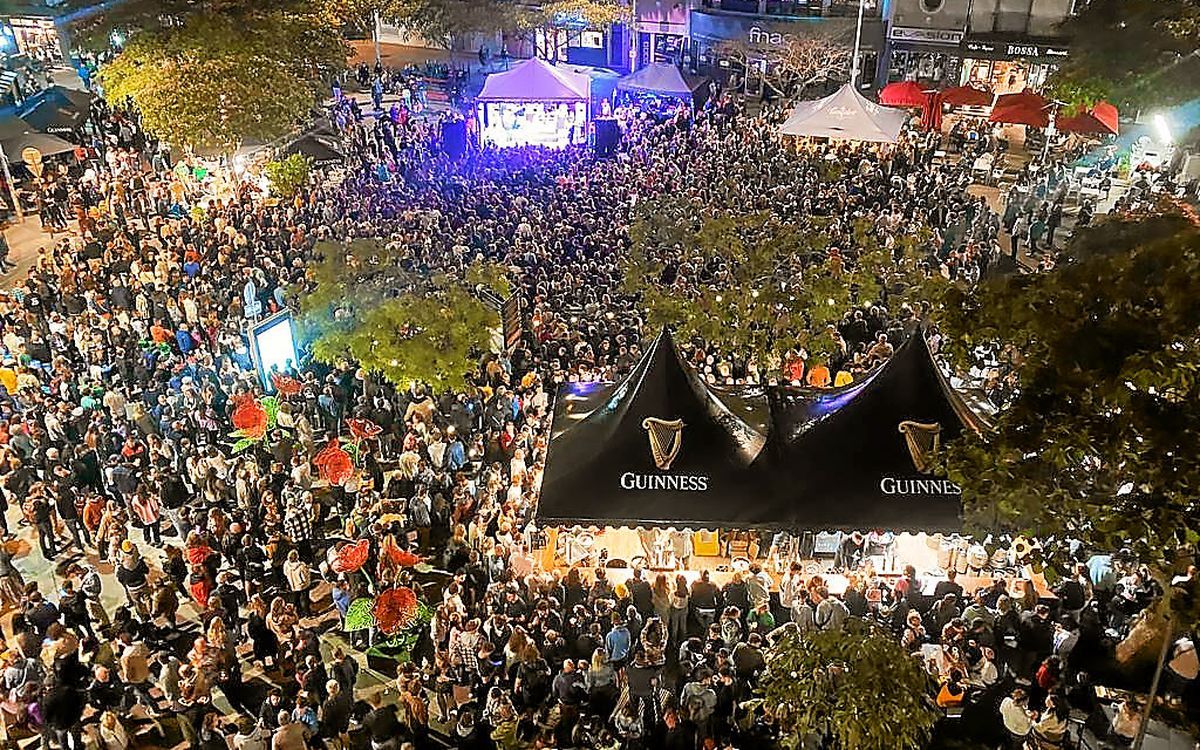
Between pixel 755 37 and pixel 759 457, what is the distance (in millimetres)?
33775

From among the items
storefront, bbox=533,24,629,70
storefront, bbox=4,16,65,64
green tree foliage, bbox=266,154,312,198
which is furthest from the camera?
storefront, bbox=533,24,629,70

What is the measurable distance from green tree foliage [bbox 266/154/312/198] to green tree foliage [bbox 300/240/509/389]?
9372 mm

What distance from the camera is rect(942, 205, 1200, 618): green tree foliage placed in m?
6.04

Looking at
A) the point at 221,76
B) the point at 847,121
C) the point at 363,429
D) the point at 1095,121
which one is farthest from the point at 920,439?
the point at 221,76

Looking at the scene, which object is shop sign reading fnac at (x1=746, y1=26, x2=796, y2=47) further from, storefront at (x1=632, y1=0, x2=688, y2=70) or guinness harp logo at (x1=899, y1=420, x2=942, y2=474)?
guinness harp logo at (x1=899, y1=420, x2=942, y2=474)

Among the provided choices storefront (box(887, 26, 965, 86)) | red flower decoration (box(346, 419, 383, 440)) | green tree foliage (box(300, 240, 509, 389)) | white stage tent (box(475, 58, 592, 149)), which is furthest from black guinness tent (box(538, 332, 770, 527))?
storefront (box(887, 26, 965, 86))

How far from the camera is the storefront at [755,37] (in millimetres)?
38031

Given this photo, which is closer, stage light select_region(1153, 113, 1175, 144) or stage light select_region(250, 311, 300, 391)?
stage light select_region(250, 311, 300, 391)

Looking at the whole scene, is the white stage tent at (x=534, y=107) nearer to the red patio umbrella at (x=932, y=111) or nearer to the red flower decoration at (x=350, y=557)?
the red patio umbrella at (x=932, y=111)

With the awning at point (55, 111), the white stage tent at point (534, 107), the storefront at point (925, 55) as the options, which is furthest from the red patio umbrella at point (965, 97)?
the awning at point (55, 111)

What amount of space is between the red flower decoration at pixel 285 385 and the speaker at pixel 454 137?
1407cm

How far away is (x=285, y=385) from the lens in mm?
14242

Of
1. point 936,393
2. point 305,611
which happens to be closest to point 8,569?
point 305,611

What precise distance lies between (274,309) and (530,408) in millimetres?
6259
